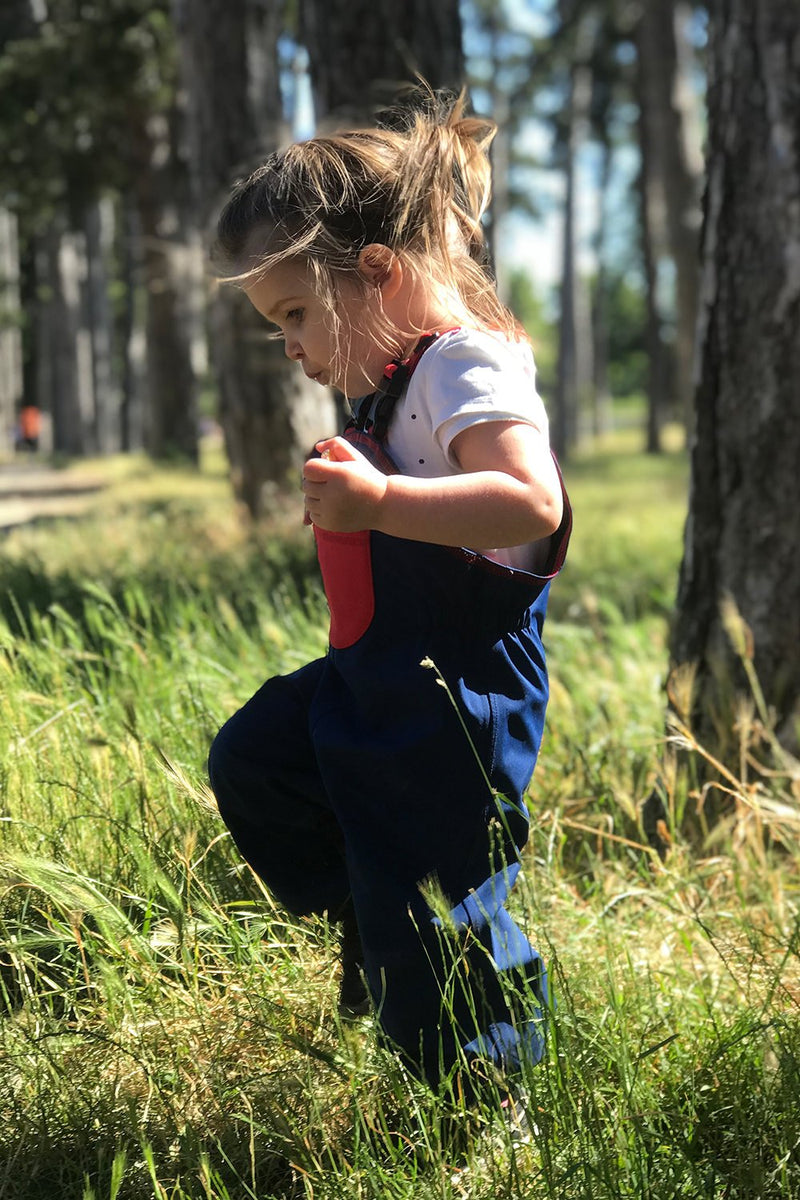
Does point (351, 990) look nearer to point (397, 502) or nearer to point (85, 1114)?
point (85, 1114)

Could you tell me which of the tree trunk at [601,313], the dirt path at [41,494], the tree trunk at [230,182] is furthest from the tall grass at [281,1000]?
the tree trunk at [601,313]

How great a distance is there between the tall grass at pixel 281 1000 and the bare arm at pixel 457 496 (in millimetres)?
530

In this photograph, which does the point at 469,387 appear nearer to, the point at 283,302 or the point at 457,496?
the point at 457,496

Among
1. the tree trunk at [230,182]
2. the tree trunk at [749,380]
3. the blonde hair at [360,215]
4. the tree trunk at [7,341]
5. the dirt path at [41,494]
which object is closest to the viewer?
the blonde hair at [360,215]

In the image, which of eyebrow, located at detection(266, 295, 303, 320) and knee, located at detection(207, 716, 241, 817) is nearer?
eyebrow, located at detection(266, 295, 303, 320)

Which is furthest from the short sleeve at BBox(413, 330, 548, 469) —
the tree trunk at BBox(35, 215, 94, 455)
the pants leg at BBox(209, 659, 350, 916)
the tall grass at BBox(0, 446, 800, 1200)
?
the tree trunk at BBox(35, 215, 94, 455)

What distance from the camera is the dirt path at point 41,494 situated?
12.4 m

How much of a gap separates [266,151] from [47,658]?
22.4ft

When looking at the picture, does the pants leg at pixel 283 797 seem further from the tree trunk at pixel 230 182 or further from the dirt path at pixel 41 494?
the dirt path at pixel 41 494

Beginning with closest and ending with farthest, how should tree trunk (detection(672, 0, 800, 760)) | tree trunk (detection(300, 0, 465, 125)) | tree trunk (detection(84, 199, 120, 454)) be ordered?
1. tree trunk (detection(672, 0, 800, 760))
2. tree trunk (detection(300, 0, 465, 125))
3. tree trunk (detection(84, 199, 120, 454))

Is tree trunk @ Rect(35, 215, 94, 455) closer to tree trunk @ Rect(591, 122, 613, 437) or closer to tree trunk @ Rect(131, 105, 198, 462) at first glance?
tree trunk @ Rect(131, 105, 198, 462)

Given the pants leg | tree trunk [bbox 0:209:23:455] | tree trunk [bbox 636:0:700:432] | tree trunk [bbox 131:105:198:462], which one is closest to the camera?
the pants leg

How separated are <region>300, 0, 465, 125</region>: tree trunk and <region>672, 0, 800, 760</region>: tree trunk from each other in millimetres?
2315

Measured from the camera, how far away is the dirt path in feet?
40.8
